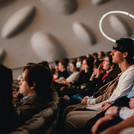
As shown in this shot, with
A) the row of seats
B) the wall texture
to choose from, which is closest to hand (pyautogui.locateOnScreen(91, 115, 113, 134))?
the row of seats

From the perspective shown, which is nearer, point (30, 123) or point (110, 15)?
point (30, 123)

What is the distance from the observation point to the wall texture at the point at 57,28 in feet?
19.9

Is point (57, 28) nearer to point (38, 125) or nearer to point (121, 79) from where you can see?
point (121, 79)

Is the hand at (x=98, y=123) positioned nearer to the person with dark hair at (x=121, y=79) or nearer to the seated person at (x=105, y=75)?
the person with dark hair at (x=121, y=79)

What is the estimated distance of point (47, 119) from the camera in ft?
2.77

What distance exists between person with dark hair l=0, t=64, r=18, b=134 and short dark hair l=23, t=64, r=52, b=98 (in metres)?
0.41

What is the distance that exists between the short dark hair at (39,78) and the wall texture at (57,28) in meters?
5.19

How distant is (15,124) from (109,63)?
1680mm

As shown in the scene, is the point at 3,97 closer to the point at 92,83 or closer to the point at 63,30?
the point at 92,83

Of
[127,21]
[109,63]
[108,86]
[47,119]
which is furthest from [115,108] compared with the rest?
[127,21]

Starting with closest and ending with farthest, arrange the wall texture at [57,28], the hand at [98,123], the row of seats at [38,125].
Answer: the row of seats at [38,125] < the hand at [98,123] < the wall texture at [57,28]

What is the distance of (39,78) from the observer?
1.15 m

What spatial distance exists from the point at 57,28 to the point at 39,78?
5592 millimetres

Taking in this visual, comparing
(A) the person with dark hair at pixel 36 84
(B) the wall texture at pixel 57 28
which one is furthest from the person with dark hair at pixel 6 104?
(B) the wall texture at pixel 57 28
